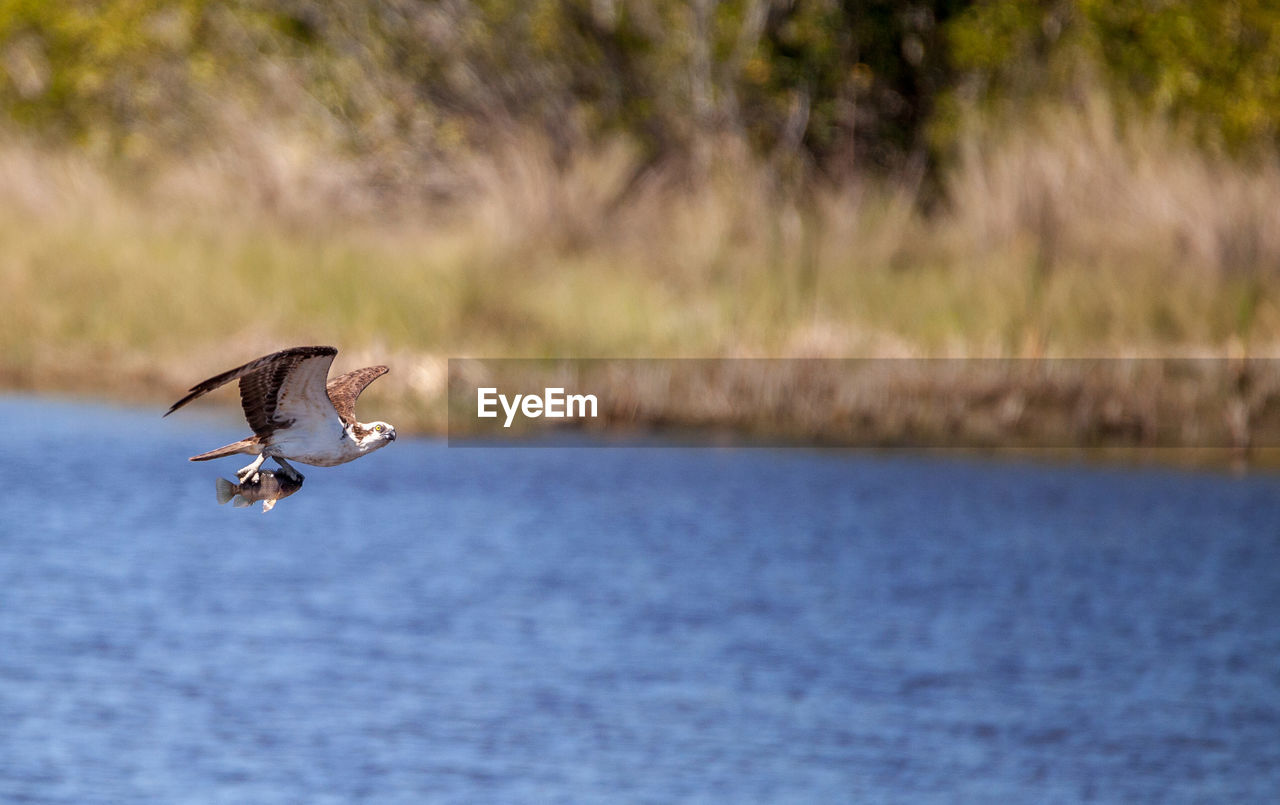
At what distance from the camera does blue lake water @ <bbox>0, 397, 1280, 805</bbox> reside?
54.8ft

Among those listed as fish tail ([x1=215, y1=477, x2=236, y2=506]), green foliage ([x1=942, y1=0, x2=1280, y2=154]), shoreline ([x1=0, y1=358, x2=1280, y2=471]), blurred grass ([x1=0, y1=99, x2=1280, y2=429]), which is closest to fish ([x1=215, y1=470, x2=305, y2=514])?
fish tail ([x1=215, y1=477, x2=236, y2=506])

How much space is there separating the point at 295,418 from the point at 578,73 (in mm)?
27646

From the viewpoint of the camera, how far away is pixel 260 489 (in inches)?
122

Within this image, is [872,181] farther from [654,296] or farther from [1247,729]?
[1247,729]

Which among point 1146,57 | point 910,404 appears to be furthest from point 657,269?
point 1146,57

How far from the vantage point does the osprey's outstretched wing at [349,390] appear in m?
3.59

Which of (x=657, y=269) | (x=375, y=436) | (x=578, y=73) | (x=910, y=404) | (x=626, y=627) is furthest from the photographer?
(x=578, y=73)

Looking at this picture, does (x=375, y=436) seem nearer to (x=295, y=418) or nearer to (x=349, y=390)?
(x=295, y=418)

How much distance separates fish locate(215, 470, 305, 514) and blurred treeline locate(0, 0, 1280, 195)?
23.9m

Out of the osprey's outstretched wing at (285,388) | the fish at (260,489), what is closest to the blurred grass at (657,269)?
the osprey's outstretched wing at (285,388)

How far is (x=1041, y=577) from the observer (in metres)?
21.7

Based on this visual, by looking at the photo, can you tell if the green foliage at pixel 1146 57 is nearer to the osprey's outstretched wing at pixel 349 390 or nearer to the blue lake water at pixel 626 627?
the blue lake water at pixel 626 627

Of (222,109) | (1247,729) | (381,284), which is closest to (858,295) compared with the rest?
(381,284)

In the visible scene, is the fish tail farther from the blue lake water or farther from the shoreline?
the shoreline
